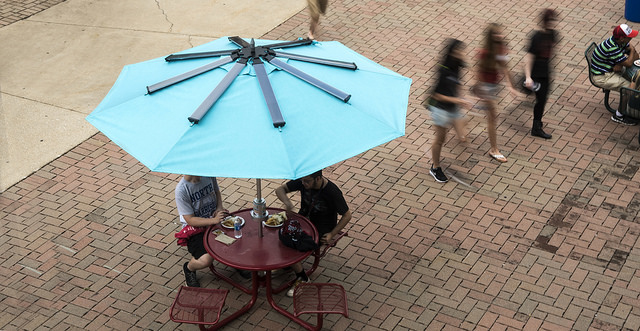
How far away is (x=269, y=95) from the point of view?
6113 mm

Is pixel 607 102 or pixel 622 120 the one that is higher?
pixel 607 102

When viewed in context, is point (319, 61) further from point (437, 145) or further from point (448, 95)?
point (437, 145)

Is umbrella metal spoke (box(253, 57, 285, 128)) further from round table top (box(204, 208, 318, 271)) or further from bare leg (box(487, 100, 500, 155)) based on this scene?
bare leg (box(487, 100, 500, 155))

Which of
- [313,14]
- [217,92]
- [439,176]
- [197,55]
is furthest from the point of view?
[313,14]

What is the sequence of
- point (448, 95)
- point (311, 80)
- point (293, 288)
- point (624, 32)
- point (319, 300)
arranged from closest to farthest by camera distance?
1. point (311, 80)
2. point (319, 300)
3. point (293, 288)
4. point (448, 95)
5. point (624, 32)

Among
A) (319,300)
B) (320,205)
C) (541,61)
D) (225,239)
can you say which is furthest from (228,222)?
(541,61)

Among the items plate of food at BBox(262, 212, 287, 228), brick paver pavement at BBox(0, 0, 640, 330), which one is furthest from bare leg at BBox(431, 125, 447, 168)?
plate of food at BBox(262, 212, 287, 228)

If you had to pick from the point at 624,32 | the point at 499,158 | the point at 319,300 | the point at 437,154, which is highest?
the point at 624,32

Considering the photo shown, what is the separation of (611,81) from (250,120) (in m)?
6.38

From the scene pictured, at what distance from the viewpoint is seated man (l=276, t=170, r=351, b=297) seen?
717 cm

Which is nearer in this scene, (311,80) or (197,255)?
(311,80)

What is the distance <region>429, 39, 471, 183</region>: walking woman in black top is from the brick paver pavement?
790 mm

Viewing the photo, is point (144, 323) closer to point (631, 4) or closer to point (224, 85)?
point (224, 85)

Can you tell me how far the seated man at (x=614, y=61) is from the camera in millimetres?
10055
